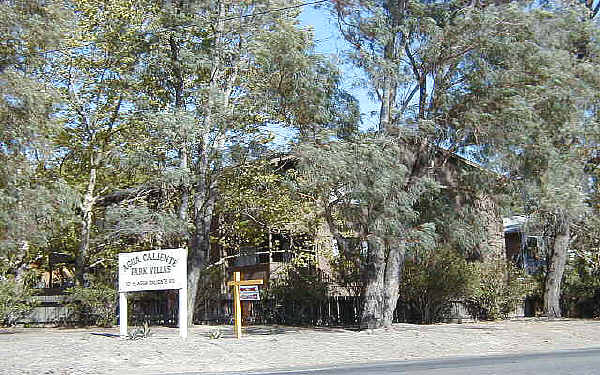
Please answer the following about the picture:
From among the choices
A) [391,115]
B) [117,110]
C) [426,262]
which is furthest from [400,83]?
[117,110]

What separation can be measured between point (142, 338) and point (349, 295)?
404 inches

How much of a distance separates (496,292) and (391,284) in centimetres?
760

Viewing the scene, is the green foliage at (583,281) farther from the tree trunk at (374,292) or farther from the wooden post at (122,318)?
the wooden post at (122,318)

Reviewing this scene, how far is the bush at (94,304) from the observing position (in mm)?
24438

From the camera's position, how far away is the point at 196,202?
83.4 feet

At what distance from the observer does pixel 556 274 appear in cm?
2917

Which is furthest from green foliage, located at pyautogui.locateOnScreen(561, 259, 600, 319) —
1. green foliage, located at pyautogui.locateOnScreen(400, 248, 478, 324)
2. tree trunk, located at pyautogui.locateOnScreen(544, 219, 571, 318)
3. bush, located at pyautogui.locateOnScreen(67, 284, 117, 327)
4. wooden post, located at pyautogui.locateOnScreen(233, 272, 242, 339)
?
bush, located at pyautogui.locateOnScreen(67, 284, 117, 327)

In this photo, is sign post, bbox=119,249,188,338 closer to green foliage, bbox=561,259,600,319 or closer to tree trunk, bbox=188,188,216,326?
tree trunk, bbox=188,188,216,326

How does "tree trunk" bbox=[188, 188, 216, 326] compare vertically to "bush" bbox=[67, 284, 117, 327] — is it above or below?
above

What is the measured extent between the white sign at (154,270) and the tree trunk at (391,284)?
690 centimetres

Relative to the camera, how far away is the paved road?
12273mm

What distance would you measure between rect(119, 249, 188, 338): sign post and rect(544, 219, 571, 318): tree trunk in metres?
16.8

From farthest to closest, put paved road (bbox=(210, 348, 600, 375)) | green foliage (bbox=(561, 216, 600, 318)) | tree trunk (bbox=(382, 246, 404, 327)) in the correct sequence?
green foliage (bbox=(561, 216, 600, 318))
tree trunk (bbox=(382, 246, 404, 327))
paved road (bbox=(210, 348, 600, 375))

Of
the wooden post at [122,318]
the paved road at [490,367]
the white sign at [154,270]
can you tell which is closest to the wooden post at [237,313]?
the white sign at [154,270]
